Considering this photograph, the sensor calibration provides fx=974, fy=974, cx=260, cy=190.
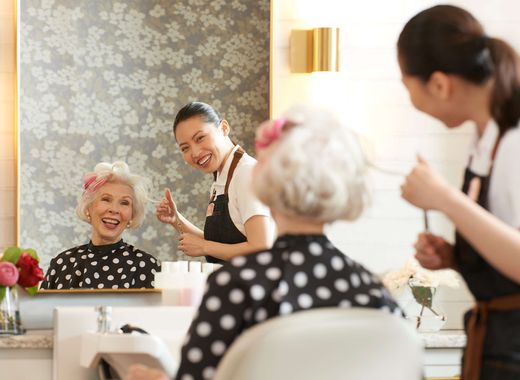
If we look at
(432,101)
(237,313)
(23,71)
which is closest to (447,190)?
(432,101)

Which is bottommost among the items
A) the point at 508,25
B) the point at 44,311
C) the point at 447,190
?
the point at 44,311

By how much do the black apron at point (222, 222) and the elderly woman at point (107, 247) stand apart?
18cm

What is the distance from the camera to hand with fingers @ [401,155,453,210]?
150 centimetres

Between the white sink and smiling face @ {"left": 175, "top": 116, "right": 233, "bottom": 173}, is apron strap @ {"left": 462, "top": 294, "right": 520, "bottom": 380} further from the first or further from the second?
smiling face @ {"left": 175, "top": 116, "right": 233, "bottom": 173}

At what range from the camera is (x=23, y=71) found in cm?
270

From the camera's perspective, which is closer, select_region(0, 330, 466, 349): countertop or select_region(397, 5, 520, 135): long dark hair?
select_region(397, 5, 520, 135): long dark hair

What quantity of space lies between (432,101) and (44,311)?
1.40m

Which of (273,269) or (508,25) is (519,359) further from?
(508,25)

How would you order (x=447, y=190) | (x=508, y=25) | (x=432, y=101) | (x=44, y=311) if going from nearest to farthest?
(x=447, y=190) < (x=432, y=101) < (x=44, y=311) < (x=508, y=25)

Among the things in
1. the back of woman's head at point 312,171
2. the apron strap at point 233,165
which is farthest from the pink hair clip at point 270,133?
the apron strap at point 233,165

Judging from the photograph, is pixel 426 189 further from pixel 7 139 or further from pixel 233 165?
pixel 7 139

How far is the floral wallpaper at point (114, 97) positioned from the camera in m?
2.69

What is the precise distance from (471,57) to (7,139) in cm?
151

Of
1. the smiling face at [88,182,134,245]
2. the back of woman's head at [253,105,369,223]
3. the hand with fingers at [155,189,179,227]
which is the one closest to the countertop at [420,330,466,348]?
the hand with fingers at [155,189,179,227]
